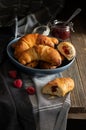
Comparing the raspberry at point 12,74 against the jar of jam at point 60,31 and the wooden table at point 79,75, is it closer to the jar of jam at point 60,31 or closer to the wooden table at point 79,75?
the wooden table at point 79,75

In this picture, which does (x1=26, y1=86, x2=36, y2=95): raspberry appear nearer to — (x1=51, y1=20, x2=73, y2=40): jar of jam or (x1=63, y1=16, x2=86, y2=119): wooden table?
(x1=63, y1=16, x2=86, y2=119): wooden table

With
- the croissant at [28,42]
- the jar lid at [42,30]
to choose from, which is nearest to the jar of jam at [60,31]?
the jar lid at [42,30]

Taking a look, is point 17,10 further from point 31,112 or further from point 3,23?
point 31,112

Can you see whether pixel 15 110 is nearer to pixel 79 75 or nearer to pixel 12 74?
pixel 12 74

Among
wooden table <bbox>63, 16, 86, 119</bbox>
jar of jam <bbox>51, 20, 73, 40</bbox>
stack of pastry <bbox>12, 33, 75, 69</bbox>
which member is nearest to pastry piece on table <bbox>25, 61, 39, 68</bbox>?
stack of pastry <bbox>12, 33, 75, 69</bbox>

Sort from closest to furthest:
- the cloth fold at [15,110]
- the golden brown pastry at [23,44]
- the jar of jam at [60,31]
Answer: the cloth fold at [15,110] < the golden brown pastry at [23,44] < the jar of jam at [60,31]

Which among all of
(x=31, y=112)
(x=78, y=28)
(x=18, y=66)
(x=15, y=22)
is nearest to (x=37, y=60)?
(x=18, y=66)

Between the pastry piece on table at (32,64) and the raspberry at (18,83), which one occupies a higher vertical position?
the pastry piece on table at (32,64)
